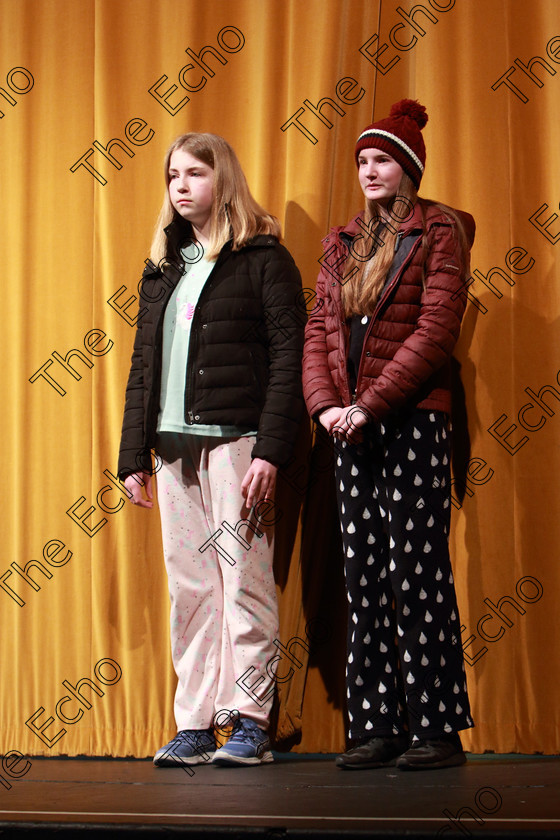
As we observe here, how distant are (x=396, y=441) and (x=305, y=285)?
69cm

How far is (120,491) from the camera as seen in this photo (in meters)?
2.77

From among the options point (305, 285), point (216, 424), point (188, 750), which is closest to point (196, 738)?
point (188, 750)

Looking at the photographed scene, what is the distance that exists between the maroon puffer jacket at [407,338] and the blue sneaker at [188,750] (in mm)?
886

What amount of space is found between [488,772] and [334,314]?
1158 mm

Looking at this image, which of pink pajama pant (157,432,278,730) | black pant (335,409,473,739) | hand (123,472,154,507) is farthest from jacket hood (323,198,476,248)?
hand (123,472,154,507)

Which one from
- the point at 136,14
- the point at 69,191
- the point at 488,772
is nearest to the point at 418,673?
the point at 488,772

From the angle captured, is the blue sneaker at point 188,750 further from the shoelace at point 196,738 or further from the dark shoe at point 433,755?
the dark shoe at point 433,755

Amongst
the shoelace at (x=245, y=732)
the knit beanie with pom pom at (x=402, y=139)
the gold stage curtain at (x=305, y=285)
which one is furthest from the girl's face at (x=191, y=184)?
the shoelace at (x=245, y=732)

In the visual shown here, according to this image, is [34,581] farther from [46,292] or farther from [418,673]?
[418,673]

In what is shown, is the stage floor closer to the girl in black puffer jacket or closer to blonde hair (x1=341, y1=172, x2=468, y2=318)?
the girl in black puffer jacket

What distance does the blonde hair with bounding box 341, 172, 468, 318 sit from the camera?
2225mm

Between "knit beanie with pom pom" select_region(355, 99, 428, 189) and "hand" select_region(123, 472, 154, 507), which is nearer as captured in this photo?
"knit beanie with pom pom" select_region(355, 99, 428, 189)

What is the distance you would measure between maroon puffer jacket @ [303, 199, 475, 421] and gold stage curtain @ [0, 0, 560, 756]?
35 centimetres

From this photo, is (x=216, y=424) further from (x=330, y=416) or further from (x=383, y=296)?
(x=383, y=296)
